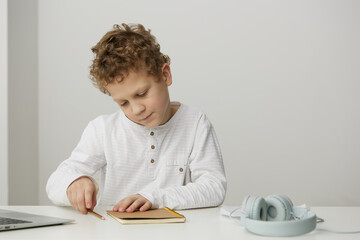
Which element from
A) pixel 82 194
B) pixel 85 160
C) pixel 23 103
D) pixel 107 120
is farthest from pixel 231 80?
pixel 82 194

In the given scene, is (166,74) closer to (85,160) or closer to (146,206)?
(85,160)

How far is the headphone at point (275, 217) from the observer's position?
854mm

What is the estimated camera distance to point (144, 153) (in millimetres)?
1555

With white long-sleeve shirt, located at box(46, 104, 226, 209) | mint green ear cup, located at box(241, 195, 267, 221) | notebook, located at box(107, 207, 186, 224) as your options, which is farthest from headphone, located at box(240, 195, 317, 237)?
white long-sleeve shirt, located at box(46, 104, 226, 209)

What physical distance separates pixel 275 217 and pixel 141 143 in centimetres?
68

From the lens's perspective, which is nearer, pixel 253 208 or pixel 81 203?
pixel 253 208

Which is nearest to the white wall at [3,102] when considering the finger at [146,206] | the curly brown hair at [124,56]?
the curly brown hair at [124,56]

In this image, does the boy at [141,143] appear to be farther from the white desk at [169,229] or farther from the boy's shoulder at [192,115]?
the white desk at [169,229]

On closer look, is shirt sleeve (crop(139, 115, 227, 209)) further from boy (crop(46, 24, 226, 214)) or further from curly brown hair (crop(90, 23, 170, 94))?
curly brown hair (crop(90, 23, 170, 94))

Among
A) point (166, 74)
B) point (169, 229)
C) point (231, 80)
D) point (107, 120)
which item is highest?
point (231, 80)

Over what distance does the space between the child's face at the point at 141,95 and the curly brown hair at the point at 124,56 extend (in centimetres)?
2

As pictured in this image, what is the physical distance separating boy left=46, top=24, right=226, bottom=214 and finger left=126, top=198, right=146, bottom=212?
7 centimetres

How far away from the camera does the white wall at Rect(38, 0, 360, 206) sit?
2.83m

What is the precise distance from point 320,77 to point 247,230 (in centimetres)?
218
